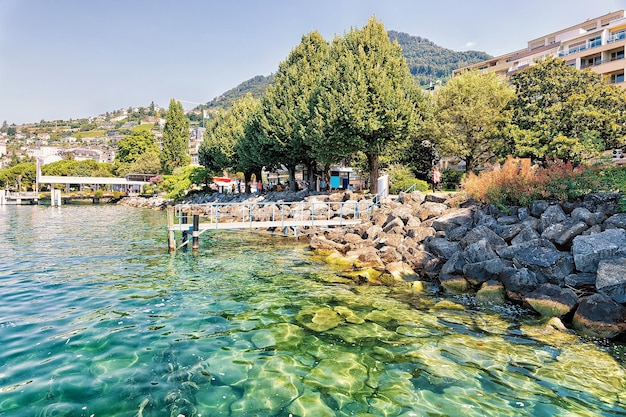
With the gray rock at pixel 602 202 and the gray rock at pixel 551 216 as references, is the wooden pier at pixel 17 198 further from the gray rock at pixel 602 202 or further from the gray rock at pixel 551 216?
the gray rock at pixel 602 202

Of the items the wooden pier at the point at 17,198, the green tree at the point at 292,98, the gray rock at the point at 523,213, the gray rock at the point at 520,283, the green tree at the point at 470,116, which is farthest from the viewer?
the wooden pier at the point at 17,198

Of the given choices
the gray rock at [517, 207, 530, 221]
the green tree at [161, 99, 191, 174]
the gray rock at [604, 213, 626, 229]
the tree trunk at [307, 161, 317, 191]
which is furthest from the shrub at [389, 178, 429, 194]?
the green tree at [161, 99, 191, 174]

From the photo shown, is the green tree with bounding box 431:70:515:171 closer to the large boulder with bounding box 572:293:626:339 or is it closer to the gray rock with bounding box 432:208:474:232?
→ the gray rock with bounding box 432:208:474:232

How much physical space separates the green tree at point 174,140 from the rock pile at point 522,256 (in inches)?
2988

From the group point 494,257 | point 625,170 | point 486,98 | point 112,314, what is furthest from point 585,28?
point 112,314

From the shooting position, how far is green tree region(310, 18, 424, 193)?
26.9 metres

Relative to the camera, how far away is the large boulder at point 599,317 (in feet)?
29.3

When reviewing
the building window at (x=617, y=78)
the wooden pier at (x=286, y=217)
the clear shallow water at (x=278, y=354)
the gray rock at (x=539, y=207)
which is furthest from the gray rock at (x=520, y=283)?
the building window at (x=617, y=78)

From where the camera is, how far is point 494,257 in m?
13.0

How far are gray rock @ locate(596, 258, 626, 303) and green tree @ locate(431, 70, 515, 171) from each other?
24065mm

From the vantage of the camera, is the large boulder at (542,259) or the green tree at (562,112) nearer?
the large boulder at (542,259)

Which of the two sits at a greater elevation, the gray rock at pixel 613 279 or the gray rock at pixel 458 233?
the gray rock at pixel 458 233

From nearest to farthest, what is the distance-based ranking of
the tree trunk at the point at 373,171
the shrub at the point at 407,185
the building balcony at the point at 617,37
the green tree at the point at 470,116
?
the tree trunk at the point at 373,171, the shrub at the point at 407,185, the green tree at the point at 470,116, the building balcony at the point at 617,37

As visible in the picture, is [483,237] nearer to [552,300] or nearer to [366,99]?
[552,300]
